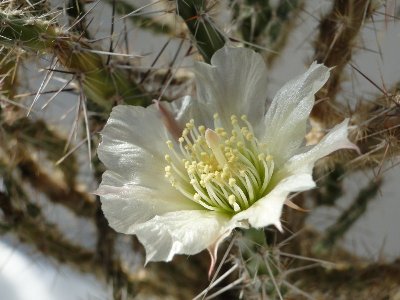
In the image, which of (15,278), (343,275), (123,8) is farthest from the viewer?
(15,278)

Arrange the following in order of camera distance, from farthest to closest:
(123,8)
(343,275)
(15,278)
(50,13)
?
(15,278) → (343,275) → (123,8) → (50,13)

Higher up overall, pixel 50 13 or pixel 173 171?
pixel 50 13

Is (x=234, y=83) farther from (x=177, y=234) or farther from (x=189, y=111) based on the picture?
(x=177, y=234)

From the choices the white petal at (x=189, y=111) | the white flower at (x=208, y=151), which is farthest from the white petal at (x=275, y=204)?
the white petal at (x=189, y=111)

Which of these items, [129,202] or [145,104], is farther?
[145,104]

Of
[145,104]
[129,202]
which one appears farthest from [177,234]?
[145,104]

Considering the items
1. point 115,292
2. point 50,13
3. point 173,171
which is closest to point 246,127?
point 173,171

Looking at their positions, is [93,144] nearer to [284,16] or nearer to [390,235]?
[284,16]

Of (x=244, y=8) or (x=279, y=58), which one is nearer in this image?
(x=244, y=8)
